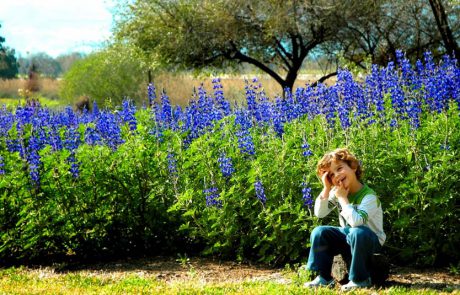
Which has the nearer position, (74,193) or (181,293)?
(181,293)

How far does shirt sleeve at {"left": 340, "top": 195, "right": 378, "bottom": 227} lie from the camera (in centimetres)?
503

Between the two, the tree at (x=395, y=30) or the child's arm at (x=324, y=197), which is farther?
the tree at (x=395, y=30)

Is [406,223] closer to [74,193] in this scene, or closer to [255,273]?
[255,273]

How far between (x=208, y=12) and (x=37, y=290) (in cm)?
1693

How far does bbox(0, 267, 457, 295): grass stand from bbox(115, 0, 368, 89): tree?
15035 mm

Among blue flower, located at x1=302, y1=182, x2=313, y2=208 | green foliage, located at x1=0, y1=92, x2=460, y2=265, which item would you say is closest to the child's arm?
blue flower, located at x1=302, y1=182, x2=313, y2=208

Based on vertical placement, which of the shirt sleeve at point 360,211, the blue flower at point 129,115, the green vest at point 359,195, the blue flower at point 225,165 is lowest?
the shirt sleeve at point 360,211

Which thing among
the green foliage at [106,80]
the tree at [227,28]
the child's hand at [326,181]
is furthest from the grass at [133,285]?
the green foliage at [106,80]

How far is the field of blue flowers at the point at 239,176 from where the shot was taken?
585 cm

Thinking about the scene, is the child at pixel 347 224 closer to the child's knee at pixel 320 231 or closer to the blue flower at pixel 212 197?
the child's knee at pixel 320 231

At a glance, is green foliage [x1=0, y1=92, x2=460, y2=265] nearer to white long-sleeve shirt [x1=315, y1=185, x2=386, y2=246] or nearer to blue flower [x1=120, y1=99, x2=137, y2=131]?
blue flower [x1=120, y1=99, x2=137, y2=131]

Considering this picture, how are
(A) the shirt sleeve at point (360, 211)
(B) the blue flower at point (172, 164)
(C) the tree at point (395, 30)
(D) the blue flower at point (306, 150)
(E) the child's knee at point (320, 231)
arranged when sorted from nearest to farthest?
(A) the shirt sleeve at point (360, 211) → (E) the child's knee at point (320, 231) → (D) the blue flower at point (306, 150) → (B) the blue flower at point (172, 164) → (C) the tree at point (395, 30)

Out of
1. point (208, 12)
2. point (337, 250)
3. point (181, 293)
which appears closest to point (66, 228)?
point (181, 293)

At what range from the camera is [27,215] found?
258 inches
